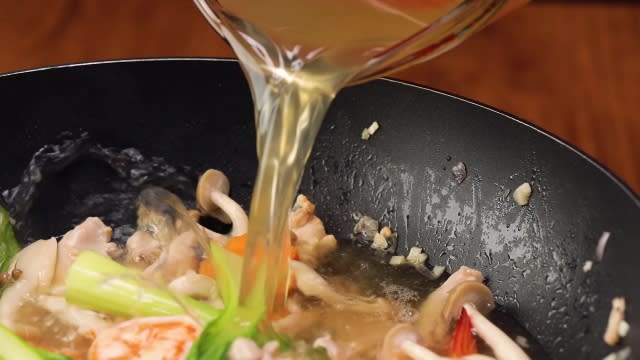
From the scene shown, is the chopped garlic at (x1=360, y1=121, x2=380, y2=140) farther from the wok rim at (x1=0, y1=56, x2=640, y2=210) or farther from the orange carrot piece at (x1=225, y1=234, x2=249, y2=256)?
the orange carrot piece at (x1=225, y1=234, x2=249, y2=256)

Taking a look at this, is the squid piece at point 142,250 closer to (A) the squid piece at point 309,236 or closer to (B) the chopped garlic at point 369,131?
(A) the squid piece at point 309,236

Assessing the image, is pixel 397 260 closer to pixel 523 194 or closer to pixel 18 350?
pixel 523 194

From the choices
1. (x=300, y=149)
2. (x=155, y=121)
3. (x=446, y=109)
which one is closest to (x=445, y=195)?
(x=446, y=109)

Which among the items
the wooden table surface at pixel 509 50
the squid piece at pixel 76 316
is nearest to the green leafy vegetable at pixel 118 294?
the squid piece at pixel 76 316

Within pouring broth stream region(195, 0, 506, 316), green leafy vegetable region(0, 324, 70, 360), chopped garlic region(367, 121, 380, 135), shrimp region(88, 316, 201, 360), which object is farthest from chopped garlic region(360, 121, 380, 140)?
green leafy vegetable region(0, 324, 70, 360)

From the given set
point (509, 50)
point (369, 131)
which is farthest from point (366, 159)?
point (509, 50)
